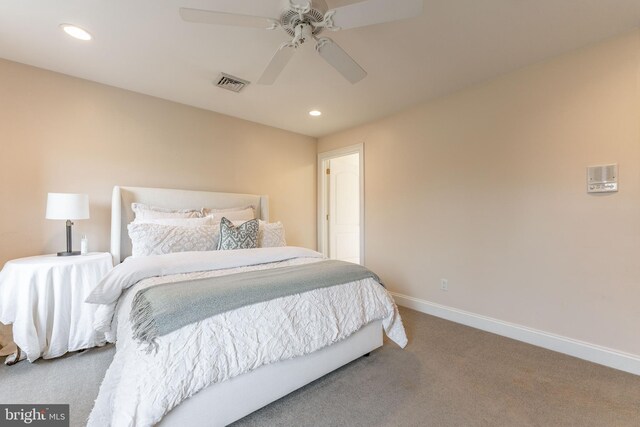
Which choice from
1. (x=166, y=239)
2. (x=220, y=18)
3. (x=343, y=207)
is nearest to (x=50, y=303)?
(x=166, y=239)

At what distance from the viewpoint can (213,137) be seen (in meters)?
3.40

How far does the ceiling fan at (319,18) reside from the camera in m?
1.33

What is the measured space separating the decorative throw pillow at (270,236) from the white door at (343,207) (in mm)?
1711

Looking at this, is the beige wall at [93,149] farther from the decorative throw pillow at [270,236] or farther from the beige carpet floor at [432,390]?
the beige carpet floor at [432,390]

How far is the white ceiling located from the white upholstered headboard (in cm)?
105

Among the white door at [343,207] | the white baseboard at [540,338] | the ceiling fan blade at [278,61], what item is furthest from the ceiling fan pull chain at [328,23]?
the white door at [343,207]

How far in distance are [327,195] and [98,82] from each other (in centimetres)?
308

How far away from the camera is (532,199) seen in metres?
2.40

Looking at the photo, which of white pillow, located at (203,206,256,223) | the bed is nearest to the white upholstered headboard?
the bed

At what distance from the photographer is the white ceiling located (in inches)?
68.0

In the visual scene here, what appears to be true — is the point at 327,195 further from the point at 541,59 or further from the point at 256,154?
the point at 541,59

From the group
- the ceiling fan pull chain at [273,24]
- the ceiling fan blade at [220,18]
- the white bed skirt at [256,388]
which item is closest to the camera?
the white bed skirt at [256,388]

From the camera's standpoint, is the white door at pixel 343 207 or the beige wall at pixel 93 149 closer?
the beige wall at pixel 93 149

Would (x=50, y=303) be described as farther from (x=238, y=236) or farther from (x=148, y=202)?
(x=238, y=236)
